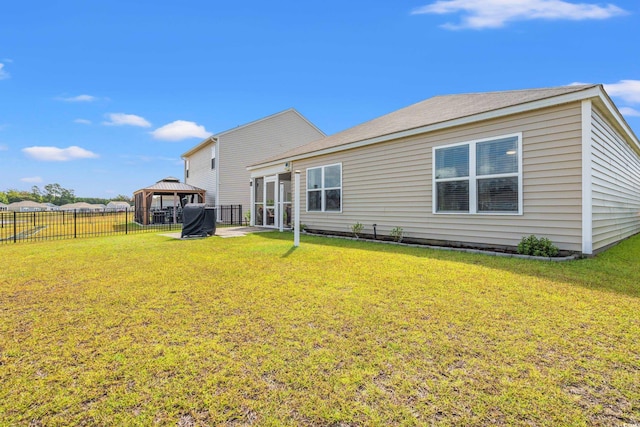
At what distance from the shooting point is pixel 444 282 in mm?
3977

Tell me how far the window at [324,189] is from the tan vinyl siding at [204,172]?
10.1 metres

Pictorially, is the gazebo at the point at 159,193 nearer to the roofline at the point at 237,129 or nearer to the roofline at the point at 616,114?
the roofline at the point at 237,129

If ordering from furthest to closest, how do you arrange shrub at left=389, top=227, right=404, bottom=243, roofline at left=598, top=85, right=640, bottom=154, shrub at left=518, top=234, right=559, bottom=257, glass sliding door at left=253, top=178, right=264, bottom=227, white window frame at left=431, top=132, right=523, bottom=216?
glass sliding door at left=253, top=178, right=264, bottom=227
shrub at left=389, top=227, right=404, bottom=243
white window frame at left=431, top=132, right=523, bottom=216
shrub at left=518, top=234, right=559, bottom=257
roofline at left=598, top=85, right=640, bottom=154

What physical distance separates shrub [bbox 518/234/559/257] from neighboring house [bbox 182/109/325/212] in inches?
606

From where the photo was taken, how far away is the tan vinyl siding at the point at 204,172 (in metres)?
19.1

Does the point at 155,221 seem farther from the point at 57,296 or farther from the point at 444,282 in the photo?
the point at 444,282

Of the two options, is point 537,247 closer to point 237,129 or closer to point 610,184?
point 610,184

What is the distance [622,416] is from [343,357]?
1.52 meters

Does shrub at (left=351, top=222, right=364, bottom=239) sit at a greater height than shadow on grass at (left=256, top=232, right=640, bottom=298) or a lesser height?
greater

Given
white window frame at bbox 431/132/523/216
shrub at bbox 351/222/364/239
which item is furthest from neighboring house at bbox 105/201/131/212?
white window frame at bbox 431/132/523/216

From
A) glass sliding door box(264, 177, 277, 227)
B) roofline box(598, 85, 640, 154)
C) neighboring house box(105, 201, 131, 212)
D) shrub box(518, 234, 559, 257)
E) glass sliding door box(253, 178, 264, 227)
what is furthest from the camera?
neighboring house box(105, 201, 131, 212)

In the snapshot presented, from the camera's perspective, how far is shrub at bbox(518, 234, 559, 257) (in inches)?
211

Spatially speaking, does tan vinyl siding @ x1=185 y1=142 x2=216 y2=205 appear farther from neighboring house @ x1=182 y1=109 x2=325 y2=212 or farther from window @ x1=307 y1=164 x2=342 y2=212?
window @ x1=307 y1=164 x2=342 y2=212

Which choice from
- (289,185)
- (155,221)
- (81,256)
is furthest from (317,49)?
(155,221)
